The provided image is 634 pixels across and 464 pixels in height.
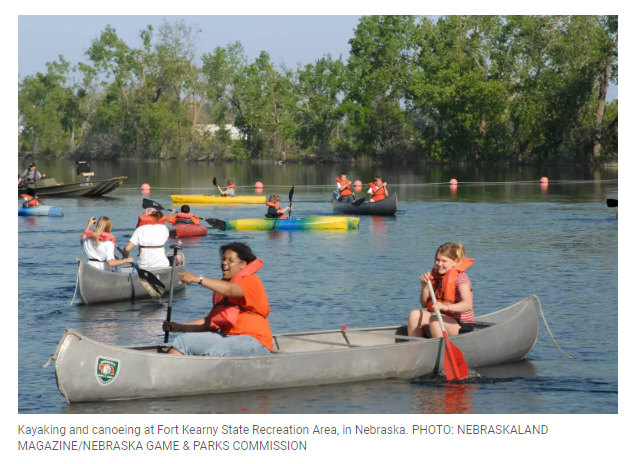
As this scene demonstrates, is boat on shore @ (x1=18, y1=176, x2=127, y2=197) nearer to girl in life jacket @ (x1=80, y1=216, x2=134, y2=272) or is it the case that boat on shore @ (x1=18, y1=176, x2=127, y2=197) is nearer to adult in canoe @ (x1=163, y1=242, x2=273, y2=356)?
girl in life jacket @ (x1=80, y1=216, x2=134, y2=272)

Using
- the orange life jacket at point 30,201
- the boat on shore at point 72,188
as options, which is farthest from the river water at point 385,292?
the boat on shore at point 72,188

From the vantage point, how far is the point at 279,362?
10.1 metres

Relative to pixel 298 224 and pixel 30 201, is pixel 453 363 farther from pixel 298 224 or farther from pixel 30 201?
pixel 30 201

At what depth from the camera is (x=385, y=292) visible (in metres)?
17.0

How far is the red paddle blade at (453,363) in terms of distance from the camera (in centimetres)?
1073

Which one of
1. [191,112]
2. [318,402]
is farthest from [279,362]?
[191,112]

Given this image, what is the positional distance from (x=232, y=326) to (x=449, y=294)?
263 cm

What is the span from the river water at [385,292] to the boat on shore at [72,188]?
3.44 m

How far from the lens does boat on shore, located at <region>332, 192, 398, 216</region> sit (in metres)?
31.4

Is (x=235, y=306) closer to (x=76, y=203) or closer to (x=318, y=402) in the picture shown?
Answer: (x=318, y=402)

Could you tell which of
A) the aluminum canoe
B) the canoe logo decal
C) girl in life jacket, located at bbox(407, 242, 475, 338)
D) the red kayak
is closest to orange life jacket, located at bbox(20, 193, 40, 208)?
the red kayak

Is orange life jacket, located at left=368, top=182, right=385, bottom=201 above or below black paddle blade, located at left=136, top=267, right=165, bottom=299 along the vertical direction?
above

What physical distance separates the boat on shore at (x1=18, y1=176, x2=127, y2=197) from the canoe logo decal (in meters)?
31.0
